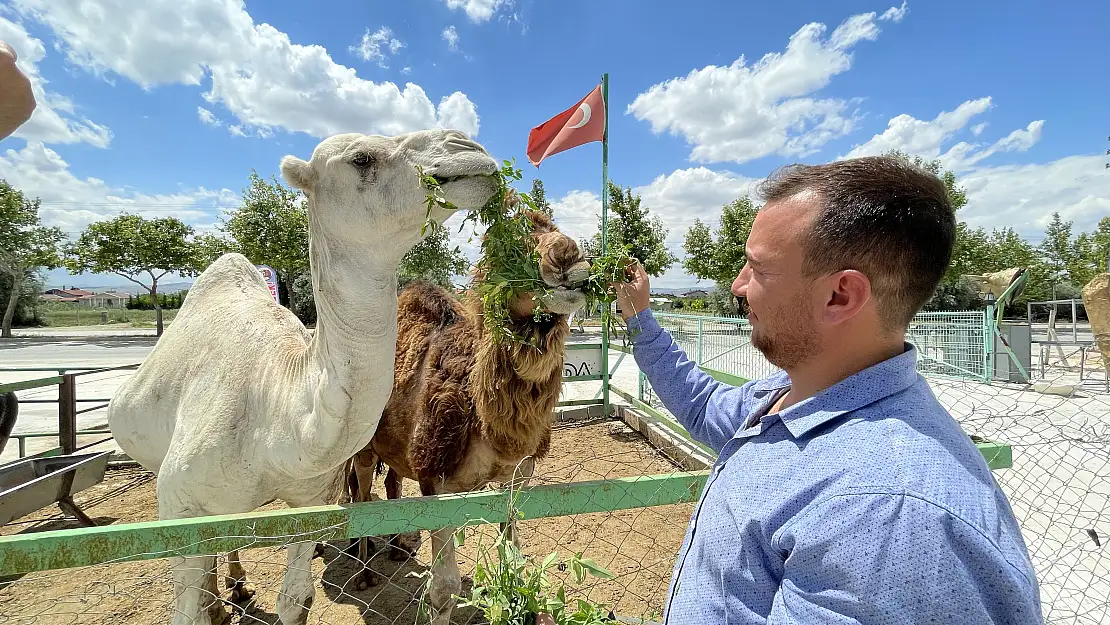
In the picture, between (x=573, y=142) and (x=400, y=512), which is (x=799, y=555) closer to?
(x=400, y=512)

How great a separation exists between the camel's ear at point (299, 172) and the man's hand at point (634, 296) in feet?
4.49

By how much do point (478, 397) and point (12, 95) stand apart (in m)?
2.23

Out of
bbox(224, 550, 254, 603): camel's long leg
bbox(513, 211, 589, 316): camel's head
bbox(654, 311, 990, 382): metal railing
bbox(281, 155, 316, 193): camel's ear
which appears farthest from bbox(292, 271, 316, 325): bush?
bbox(513, 211, 589, 316): camel's head

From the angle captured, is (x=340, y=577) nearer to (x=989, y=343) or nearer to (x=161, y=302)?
(x=989, y=343)

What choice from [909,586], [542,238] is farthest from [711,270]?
[909,586]

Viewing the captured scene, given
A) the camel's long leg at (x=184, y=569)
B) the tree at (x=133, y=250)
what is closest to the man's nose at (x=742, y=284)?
the camel's long leg at (x=184, y=569)

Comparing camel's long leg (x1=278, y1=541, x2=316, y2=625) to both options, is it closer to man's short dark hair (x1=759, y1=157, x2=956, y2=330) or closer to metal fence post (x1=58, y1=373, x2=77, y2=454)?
man's short dark hair (x1=759, y1=157, x2=956, y2=330)

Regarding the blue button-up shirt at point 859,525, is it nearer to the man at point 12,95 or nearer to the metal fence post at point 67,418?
the man at point 12,95

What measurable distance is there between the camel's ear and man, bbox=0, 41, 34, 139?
0.76m

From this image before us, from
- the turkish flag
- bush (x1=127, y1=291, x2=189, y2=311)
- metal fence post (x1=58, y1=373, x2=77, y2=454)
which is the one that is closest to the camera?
metal fence post (x1=58, y1=373, x2=77, y2=454)

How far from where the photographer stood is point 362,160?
2.07 meters

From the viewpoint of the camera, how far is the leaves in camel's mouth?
2223 mm

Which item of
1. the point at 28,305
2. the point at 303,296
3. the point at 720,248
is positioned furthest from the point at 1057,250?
the point at 28,305

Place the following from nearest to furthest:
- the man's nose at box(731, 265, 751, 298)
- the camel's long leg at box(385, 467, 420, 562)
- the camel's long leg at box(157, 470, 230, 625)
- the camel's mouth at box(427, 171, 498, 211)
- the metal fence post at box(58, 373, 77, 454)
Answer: the man's nose at box(731, 265, 751, 298)
the camel's mouth at box(427, 171, 498, 211)
the camel's long leg at box(157, 470, 230, 625)
the camel's long leg at box(385, 467, 420, 562)
the metal fence post at box(58, 373, 77, 454)
